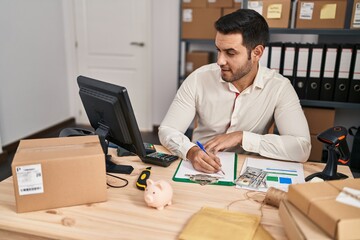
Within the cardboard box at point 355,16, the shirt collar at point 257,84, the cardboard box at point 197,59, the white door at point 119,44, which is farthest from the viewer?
the white door at point 119,44

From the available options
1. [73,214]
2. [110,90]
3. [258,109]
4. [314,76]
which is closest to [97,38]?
[314,76]

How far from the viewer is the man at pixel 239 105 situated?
1.41 m

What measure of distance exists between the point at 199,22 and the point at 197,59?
13.1 inches

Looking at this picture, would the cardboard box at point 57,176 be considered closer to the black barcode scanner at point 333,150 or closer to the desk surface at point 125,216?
the desk surface at point 125,216

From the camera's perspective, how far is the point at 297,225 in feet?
2.56

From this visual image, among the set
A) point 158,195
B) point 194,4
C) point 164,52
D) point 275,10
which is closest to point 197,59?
point 194,4

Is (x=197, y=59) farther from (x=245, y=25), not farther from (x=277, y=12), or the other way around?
(x=245, y=25)

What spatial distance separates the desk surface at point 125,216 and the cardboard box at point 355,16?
1.73m

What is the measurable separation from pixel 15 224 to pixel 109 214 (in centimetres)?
25

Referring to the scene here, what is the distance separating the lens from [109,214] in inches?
37.6

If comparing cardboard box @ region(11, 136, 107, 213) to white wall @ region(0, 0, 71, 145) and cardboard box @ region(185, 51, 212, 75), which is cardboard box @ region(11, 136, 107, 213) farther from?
white wall @ region(0, 0, 71, 145)

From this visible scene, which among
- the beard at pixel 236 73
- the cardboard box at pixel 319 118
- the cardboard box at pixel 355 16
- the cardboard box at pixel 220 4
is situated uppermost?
the cardboard box at pixel 220 4

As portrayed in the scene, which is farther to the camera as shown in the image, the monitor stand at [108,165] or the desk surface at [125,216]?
the monitor stand at [108,165]

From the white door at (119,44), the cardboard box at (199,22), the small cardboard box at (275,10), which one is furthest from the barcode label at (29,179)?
the white door at (119,44)
